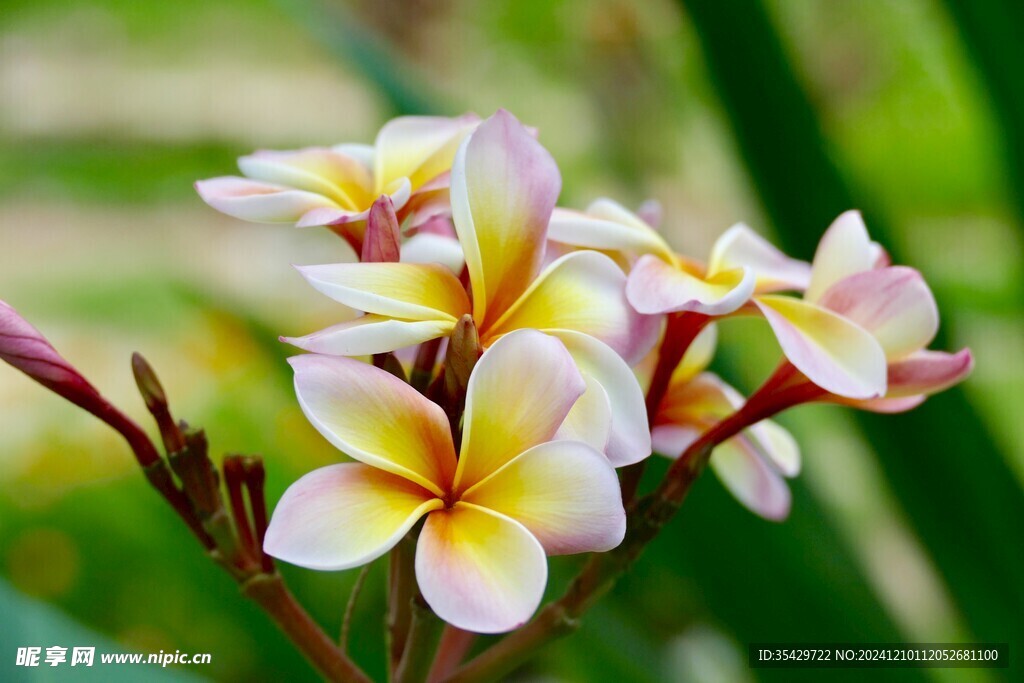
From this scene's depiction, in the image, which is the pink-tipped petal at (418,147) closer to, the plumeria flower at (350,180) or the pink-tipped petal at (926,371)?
the plumeria flower at (350,180)

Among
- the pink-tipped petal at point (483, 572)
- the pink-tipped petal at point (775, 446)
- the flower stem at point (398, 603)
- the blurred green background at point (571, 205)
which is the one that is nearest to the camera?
the pink-tipped petal at point (483, 572)

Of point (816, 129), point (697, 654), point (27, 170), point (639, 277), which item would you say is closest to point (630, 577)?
point (697, 654)

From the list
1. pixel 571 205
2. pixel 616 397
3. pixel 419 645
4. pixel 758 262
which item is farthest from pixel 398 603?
pixel 571 205

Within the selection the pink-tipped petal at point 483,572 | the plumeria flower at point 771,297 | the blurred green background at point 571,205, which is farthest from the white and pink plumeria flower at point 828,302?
the blurred green background at point 571,205

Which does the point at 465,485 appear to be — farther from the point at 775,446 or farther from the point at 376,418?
the point at 775,446

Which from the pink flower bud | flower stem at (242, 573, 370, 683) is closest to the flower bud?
the pink flower bud

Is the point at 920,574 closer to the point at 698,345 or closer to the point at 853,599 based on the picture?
the point at 853,599
